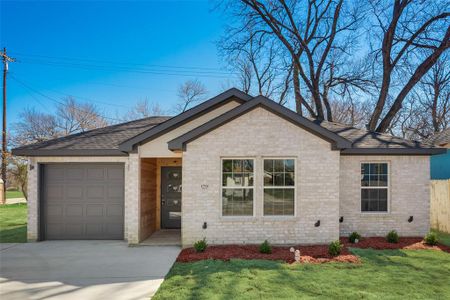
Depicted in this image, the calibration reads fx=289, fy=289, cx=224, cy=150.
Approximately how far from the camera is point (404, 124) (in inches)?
1272

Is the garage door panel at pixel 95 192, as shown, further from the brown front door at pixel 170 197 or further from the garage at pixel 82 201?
the brown front door at pixel 170 197

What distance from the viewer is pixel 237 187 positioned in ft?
26.8

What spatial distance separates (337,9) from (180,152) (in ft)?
53.3

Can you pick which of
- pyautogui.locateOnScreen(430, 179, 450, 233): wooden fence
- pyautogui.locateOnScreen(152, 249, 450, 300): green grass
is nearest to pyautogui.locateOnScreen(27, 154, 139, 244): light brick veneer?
pyautogui.locateOnScreen(152, 249, 450, 300): green grass

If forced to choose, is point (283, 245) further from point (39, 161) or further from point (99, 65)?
point (99, 65)

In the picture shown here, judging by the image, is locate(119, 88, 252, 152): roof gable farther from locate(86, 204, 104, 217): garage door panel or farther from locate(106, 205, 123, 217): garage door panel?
locate(86, 204, 104, 217): garage door panel

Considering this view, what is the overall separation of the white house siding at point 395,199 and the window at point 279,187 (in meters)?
2.05

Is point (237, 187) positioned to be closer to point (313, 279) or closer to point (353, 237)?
point (313, 279)

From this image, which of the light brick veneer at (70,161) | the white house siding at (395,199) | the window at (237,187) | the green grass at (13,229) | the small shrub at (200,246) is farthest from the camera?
the green grass at (13,229)

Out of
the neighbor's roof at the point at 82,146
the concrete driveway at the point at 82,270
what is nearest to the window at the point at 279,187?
the concrete driveway at the point at 82,270

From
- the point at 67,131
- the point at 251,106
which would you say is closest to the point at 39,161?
the point at 251,106

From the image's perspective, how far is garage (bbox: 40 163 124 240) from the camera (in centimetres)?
923

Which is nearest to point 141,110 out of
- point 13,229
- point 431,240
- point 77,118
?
point 77,118

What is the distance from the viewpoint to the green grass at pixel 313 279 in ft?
16.1
